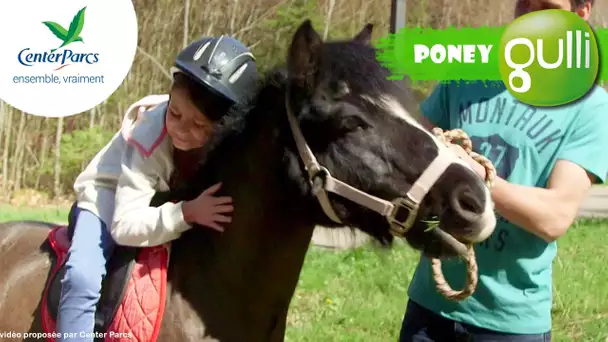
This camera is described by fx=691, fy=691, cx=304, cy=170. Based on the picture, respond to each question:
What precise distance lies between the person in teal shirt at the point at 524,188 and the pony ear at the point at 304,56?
47 centimetres

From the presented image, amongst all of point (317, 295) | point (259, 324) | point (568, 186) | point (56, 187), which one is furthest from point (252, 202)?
point (56, 187)

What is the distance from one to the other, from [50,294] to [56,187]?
21.2 feet

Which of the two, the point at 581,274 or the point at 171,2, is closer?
the point at 581,274

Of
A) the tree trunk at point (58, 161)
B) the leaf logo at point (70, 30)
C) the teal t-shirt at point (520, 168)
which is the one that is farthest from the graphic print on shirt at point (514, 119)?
the tree trunk at point (58, 161)

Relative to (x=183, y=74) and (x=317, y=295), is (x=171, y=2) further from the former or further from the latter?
(x=183, y=74)

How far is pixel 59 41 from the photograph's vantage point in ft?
23.9

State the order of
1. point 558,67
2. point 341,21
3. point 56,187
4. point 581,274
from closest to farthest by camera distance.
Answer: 1. point 558,67
2. point 581,274
3. point 341,21
4. point 56,187

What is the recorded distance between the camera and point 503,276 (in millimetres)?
2328

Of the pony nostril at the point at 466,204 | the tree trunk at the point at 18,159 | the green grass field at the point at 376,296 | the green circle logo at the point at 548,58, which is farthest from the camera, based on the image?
the tree trunk at the point at 18,159

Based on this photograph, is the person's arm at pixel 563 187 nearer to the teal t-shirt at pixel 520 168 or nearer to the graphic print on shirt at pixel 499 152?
the teal t-shirt at pixel 520 168

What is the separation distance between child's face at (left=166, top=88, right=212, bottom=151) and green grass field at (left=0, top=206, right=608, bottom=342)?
2136 mm

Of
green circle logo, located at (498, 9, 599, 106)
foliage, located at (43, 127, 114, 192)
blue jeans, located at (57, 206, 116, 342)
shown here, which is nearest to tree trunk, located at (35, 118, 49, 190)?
foliage, located at (43, 127, 114, 192)

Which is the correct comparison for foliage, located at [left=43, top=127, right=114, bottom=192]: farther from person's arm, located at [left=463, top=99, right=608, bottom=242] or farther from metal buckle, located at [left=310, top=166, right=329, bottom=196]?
person's arm, located at [left=463, top=99, right=608, bottom=242]

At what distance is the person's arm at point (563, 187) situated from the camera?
6.89ft
